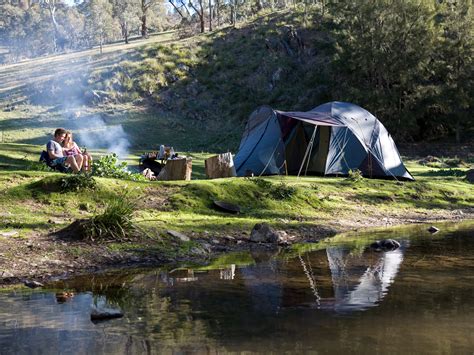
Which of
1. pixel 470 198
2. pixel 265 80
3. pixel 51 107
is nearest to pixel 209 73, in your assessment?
pixel 265 80

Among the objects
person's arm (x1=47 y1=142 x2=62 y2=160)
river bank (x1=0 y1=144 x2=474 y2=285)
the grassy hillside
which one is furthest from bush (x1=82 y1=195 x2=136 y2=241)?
the grassy hillside

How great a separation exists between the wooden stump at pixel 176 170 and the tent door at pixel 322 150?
21.3 feet

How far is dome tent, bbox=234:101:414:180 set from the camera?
24.9 meters

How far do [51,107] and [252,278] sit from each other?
4096 centimetres

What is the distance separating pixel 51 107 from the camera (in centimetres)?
4941

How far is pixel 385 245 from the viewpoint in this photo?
1409 cm

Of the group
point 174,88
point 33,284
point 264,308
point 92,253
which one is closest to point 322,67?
point 174,88

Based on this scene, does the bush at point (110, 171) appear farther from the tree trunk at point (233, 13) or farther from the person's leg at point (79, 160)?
the tree trunk at point (233, 13)

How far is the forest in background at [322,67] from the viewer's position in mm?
42312

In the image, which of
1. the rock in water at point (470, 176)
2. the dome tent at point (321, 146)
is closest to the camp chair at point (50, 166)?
the dome tent at point (321, 146)

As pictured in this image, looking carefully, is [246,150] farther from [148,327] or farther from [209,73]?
[209,73]

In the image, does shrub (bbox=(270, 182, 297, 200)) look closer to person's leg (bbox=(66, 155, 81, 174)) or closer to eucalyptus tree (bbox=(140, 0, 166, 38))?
person's leg (bbox=(66, 155, 81, 174))

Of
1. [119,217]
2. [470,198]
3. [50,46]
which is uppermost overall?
[50,46]

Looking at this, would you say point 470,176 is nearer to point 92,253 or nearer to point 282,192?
point 282,192
